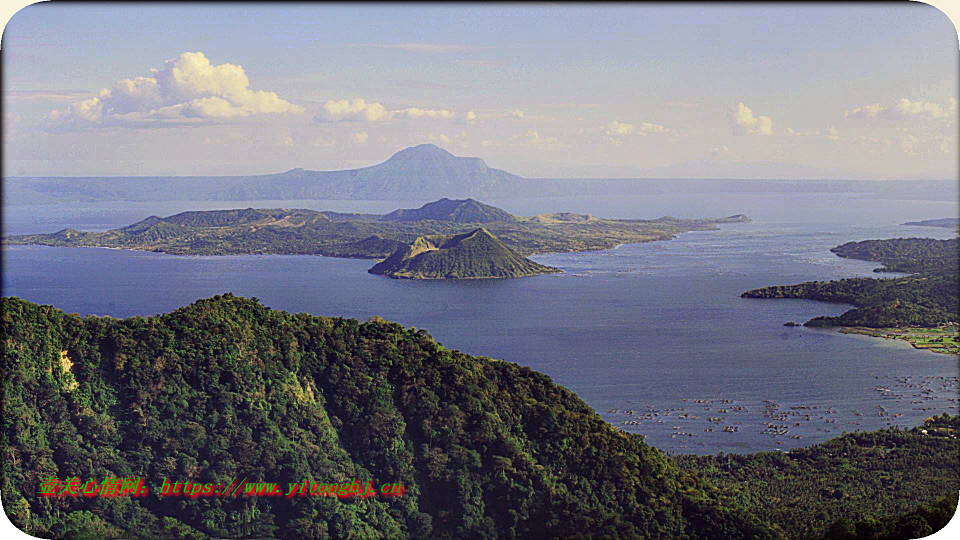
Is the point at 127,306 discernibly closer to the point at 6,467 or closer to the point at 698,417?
the point at 698,417

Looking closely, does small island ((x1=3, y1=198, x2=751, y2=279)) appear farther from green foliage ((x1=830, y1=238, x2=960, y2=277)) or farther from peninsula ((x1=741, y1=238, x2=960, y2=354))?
green foliage ((x1=830, y1=238, x2=960, y2=277))

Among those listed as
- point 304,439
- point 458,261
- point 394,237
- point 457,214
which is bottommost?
point 304,439

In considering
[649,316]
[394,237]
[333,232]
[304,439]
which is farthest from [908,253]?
[304,439]

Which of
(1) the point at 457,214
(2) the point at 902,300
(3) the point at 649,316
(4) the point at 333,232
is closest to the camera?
(2) the point at 902,300

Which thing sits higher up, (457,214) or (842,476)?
(457,214)

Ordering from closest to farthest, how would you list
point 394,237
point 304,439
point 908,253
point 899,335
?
point 304,439
point 899,335
point 908,253
point 394,237

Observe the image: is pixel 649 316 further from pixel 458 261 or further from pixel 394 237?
pixel 394 237

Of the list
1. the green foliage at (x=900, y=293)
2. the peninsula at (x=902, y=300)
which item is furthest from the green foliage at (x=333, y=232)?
the peninsula at (x=902, y=300)

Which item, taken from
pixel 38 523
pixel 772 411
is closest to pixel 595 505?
pixel 38 523

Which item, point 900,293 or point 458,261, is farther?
point 458,261
